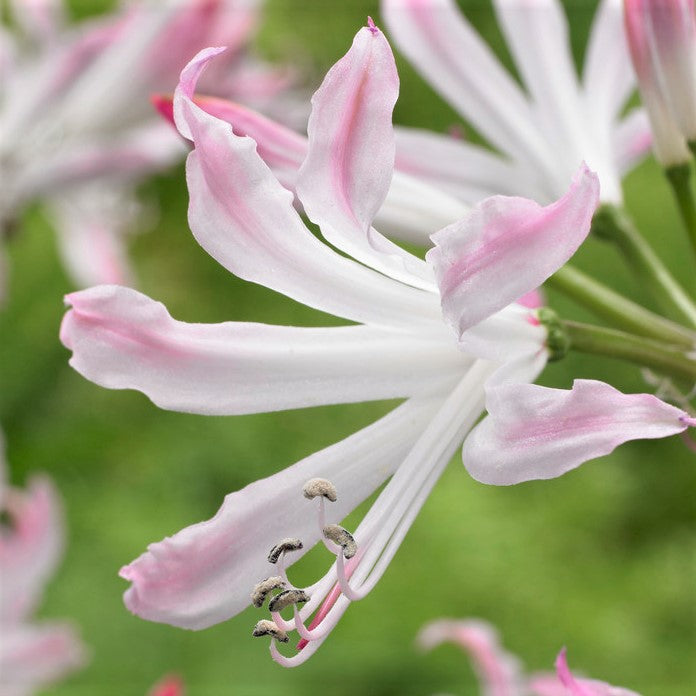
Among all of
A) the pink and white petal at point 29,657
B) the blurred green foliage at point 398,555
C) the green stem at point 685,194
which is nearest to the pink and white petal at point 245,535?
the green stem at point 685,194

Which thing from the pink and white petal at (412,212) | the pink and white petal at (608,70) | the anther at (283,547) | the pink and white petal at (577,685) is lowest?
the pink and white petal at (577,685)

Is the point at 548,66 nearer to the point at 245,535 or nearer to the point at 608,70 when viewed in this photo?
the point at 608,70

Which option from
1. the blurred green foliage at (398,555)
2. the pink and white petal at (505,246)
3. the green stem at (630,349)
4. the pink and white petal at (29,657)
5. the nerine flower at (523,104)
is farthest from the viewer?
the blurred green foliage at (398,555)

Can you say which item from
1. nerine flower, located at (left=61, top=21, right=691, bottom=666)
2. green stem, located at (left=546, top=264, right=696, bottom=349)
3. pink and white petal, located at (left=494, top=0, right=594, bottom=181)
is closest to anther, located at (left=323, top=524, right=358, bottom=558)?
nerine flower, located at (left=61, top=21, right=691, bottom=666)

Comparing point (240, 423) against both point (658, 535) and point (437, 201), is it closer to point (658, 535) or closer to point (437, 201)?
point (658, 535)

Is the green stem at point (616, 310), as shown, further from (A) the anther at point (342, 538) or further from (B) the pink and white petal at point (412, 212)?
(A) the anther at point (342, 538)

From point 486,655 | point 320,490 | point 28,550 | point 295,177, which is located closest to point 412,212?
point 295,177
